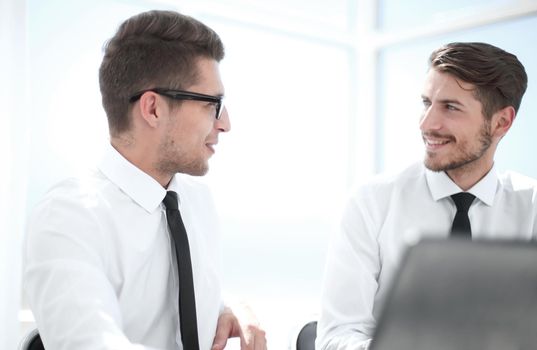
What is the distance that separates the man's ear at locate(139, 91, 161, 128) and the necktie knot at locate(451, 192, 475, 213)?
0.98m

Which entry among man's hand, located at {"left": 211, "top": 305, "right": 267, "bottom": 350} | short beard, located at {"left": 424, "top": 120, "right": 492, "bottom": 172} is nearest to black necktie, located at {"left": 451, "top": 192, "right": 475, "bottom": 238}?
short beard, located at {"left": 424, "top": 120, "right": 492, "bottom": 172}

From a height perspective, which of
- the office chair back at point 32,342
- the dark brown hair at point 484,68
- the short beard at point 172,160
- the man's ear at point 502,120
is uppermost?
the dark brown hair at point 484,68

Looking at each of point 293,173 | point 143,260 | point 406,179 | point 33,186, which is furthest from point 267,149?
point 143,260

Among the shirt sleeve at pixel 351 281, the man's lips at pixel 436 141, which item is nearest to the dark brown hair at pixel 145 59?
the shirt sleeve at pixel 351 281

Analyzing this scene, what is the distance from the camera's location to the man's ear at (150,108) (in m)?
1.51

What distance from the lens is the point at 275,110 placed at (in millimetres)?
3551

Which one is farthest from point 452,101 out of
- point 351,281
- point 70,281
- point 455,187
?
point 70,281

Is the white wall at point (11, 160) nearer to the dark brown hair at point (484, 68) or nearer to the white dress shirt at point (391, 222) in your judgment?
the white dress shirt at point (391, 222)

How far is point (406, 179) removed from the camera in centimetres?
191

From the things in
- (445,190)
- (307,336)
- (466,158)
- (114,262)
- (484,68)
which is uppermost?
(484,68)

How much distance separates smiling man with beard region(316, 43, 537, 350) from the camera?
1730 millimetres

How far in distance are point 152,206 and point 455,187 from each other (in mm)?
987

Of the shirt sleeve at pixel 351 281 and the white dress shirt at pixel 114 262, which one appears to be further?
the shirt sleeve at pixel 351 281

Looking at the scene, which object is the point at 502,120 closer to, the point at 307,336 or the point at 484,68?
the point at 484,68
